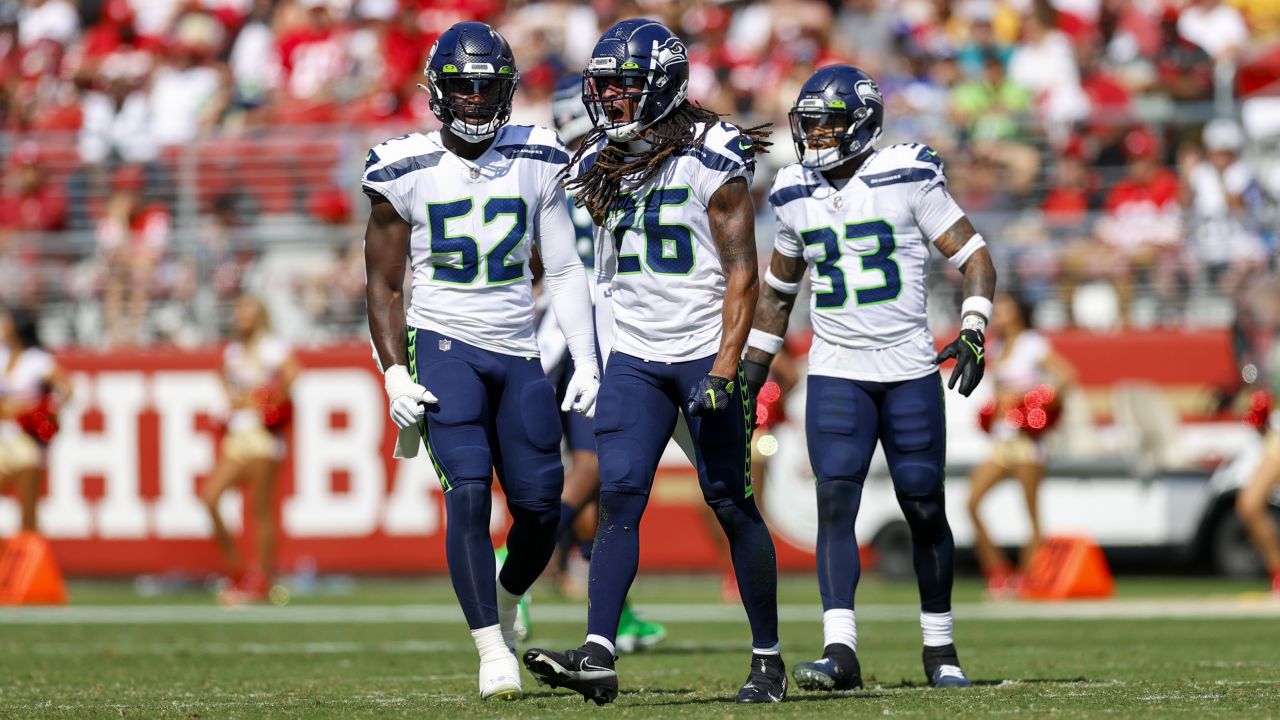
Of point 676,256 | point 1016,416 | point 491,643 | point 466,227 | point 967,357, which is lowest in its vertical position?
point 491,643

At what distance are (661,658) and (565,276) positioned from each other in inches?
98.1

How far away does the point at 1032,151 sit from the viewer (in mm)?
16172

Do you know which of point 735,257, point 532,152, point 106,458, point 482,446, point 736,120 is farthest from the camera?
point 736,120

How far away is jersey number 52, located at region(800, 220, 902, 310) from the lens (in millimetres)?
7086

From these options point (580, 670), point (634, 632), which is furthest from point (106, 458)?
point (580, 670)

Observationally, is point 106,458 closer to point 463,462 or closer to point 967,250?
point 463,462

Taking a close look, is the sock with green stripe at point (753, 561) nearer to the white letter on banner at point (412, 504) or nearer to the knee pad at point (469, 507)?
the knee pad at point (469, 507)

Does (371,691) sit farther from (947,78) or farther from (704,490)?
(947,78)

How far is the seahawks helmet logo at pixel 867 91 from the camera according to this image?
282 inches

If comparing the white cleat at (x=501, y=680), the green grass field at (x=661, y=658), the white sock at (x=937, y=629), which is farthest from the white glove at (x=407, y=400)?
the white sock at (x=937, y=629)

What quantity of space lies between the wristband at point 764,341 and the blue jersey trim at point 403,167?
4.43 feet

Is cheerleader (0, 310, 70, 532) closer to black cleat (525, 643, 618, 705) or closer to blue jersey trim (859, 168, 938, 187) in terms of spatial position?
blue jersey trim (859, 168, 938, 187)

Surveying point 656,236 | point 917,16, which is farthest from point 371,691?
point 917,16

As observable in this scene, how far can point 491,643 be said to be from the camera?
6.35 metres
